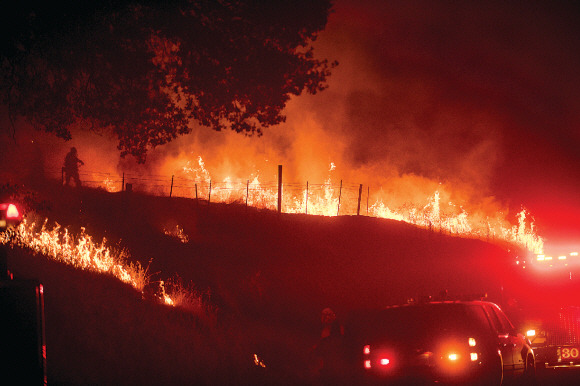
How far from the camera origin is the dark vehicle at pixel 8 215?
279 inches

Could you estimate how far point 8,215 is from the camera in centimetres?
716

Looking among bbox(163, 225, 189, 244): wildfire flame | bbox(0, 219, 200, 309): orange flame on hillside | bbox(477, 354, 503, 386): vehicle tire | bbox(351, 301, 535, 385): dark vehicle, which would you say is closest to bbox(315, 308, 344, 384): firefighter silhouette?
bbox(351, 301, 535, 385): dark vehicle

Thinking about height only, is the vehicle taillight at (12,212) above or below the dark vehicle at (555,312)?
above

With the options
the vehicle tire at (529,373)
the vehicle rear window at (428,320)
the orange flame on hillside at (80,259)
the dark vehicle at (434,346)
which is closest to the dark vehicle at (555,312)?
the vehicle tire at (529,373)

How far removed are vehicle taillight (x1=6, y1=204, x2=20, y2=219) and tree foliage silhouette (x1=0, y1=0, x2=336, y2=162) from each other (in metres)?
4.49

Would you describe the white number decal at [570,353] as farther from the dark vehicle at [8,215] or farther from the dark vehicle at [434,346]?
the dark vehicle at [8,215]

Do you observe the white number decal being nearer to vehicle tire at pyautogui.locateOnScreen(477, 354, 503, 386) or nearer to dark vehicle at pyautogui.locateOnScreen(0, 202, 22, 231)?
vehicle tire at pyautogui.locateOnScreen(477, 354, 503, 386)

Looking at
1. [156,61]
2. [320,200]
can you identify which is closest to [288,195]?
[320,200]

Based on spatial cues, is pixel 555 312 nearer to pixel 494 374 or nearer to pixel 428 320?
pixel 494 374

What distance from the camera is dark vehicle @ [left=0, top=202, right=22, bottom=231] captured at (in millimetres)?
7094

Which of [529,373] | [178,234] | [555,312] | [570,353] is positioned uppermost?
[178,234]

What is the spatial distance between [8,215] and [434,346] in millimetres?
5349

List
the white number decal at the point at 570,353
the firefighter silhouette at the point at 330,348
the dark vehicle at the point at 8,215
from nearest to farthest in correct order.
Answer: the dark vehicle at the point at 8,215 < the firefighter silhouette at the point at 330,348 < the white number decal at the point at 570,353

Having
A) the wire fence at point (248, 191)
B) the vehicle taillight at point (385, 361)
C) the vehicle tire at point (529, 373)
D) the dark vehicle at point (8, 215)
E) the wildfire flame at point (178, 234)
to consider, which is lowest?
the vehicle tire at point (529, 373)
